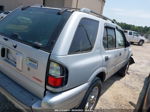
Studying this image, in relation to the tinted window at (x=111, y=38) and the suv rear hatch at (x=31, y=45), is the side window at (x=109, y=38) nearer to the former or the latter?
the tinted window at (x=111, y=38)

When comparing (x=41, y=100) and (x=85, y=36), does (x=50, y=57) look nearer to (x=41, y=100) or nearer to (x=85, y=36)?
(x=41, y=100)

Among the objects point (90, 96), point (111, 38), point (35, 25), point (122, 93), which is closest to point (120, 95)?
point (122, 93)

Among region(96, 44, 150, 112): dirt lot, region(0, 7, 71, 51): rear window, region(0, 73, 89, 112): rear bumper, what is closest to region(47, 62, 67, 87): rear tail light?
region(0, 73, 89, 112): rear bumper

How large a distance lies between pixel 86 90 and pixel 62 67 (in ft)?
2.47

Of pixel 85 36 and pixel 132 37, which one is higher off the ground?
pixel 85 36

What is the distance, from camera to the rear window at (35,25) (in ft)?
8.11

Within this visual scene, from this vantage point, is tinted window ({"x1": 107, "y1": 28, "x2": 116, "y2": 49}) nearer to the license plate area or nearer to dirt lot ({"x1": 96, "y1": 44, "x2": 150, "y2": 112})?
dirt lot ({"x1": 96, "y1": 44, "x2": 150, "y2": 112})

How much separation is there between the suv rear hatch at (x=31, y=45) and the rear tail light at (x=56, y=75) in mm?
85

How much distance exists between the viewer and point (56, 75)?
2.27 m

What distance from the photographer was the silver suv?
2277 millimetres

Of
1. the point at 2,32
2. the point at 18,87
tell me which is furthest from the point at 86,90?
the point at 2,32

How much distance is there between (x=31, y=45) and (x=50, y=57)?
0.41m

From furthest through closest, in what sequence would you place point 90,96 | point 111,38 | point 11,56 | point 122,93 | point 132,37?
point 132,37 < point 122,93 < point 111,38 < point 90,96 < point 11,56

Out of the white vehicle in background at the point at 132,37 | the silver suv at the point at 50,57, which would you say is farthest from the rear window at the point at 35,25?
the white vehicle in background at the point at 132,37
